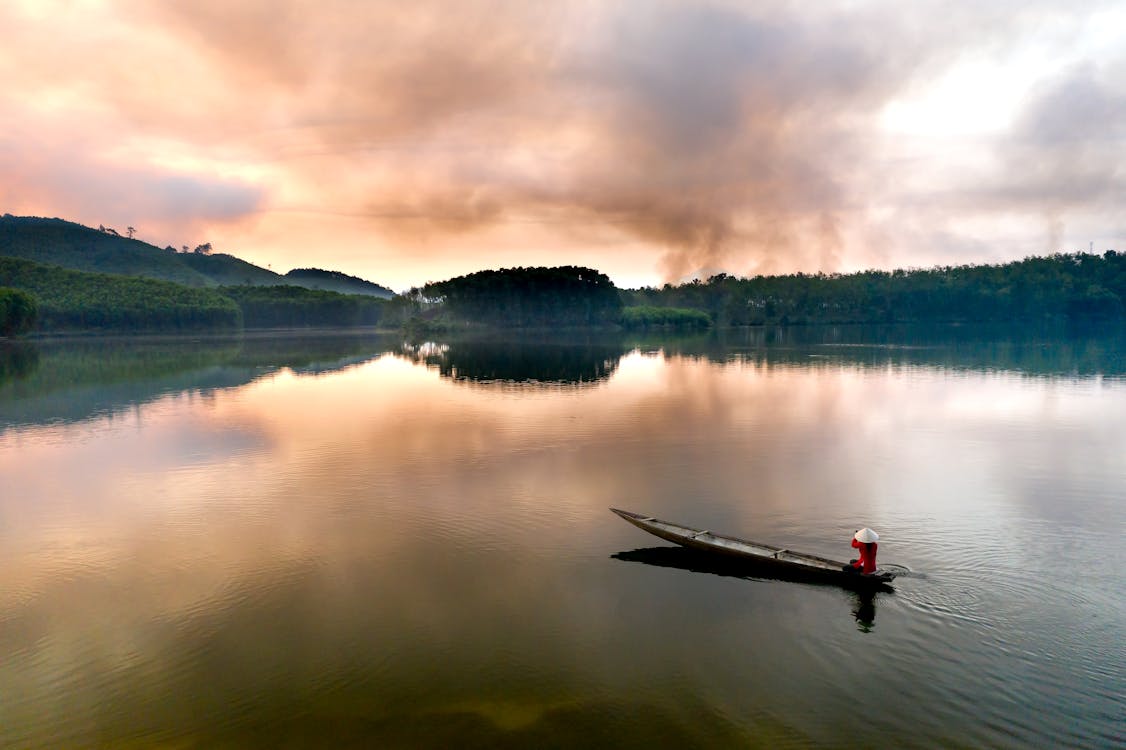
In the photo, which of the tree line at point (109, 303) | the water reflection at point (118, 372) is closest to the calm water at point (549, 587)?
the water reflection at point (118, 372)

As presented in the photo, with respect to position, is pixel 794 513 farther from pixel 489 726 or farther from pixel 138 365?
pixel 138 365

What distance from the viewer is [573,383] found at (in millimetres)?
63469

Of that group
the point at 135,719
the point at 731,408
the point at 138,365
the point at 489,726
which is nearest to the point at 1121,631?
the point at 489,726

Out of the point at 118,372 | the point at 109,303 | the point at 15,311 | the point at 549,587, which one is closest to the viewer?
the point at 549,587

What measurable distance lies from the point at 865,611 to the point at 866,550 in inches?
60.6

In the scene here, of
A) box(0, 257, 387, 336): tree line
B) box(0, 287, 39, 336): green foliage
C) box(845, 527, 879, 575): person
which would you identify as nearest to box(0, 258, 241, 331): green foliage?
box(0, 257, 387, 336): tree line

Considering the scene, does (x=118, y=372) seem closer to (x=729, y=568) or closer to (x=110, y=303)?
(x=729, y=568)

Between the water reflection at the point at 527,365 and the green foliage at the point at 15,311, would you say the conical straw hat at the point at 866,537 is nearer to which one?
the water reflection at the point at 527,365

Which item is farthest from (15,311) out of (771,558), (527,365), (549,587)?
(771,558)

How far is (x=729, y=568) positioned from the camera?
18.7 m

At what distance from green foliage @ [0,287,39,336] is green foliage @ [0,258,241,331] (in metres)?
37.5

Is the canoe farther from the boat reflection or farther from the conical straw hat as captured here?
the conical straw hat

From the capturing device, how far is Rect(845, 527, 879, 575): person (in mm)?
16631

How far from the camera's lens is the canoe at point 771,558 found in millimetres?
16938
